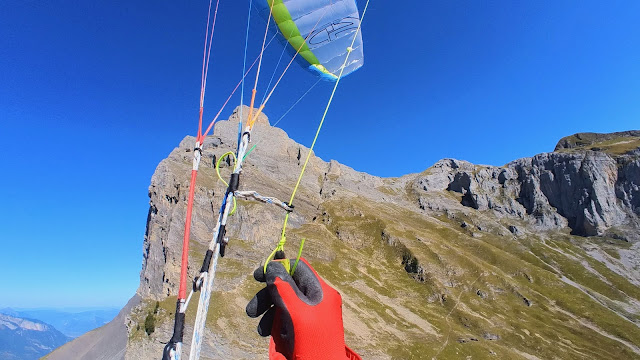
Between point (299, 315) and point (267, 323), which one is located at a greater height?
point (299, 315)

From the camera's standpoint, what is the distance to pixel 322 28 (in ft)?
46.8

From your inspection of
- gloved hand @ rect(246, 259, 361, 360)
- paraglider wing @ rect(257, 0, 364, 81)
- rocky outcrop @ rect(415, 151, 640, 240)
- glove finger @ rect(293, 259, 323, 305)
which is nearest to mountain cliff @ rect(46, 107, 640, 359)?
rocky outcrop @ rect(415, 151, 640, 240)

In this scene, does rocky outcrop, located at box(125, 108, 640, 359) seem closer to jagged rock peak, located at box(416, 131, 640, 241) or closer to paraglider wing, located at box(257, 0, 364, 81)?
jagged rock peak, located at box(416, 131, 640, 241)

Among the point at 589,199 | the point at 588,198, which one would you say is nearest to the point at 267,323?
the point at 589,199

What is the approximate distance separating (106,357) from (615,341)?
12896cm

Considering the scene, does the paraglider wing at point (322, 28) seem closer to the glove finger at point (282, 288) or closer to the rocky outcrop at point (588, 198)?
the glove finger at point (282, 288)

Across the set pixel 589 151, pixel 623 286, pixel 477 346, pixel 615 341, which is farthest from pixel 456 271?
pixel 589 151

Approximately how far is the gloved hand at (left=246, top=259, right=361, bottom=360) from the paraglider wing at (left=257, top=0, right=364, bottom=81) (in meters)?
9.75

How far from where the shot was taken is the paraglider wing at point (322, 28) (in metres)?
13.8

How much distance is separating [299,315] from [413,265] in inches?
4432

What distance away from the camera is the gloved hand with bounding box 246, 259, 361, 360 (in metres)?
6.05

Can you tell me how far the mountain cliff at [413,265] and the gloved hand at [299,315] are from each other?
5126 centimetres

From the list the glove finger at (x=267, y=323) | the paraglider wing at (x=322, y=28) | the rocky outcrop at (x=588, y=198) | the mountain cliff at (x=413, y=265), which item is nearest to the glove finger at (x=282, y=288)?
the glove finger at (x=267, y=323)

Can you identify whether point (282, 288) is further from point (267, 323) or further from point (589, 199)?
point (589, 199)
